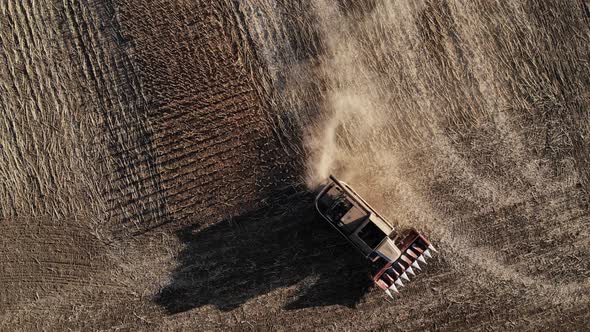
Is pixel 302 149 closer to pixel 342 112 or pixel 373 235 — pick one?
pixel 342 112

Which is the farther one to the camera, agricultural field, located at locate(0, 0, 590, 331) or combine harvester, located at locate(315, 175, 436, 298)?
agricultural field, located at locate(0, 0, 590, 331)

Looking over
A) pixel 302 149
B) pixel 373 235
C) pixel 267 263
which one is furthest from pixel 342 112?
pixel 267 263

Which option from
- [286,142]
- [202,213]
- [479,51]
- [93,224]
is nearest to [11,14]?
[93,224]

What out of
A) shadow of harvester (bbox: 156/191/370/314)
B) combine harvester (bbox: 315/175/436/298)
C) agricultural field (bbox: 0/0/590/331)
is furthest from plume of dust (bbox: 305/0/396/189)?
shadow of harvester (bbox: 156/191/370/314)

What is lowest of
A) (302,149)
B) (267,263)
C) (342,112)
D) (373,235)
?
(267,263)

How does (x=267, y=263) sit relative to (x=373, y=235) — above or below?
below

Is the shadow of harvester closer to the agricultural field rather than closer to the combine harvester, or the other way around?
the agricultural field

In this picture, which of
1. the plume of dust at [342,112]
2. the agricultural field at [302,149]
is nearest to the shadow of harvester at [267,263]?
the agricultural field at [302,149]
